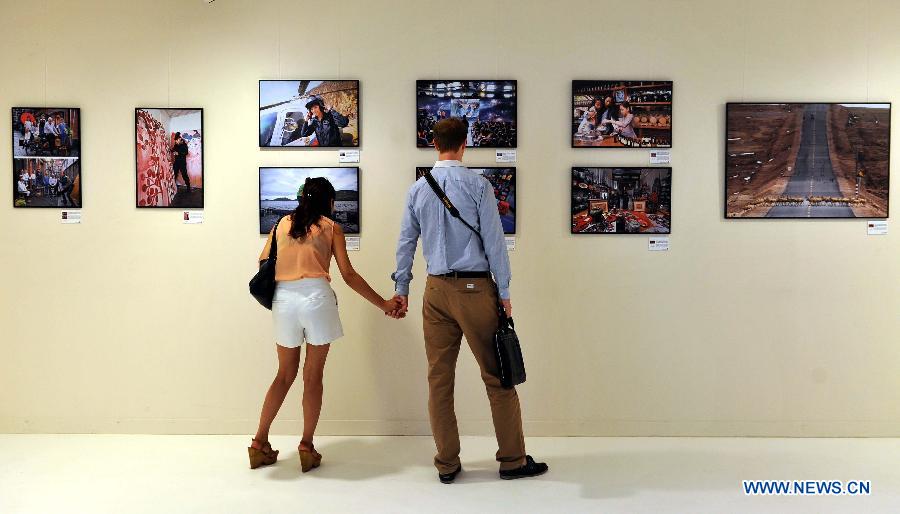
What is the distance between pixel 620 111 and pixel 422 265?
1713mm

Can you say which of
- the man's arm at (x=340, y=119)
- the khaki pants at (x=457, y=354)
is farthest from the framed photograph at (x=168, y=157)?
the khaki pants at (x=457, y=354)

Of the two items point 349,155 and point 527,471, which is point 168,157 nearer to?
point 349,155

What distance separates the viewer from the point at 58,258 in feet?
15.0

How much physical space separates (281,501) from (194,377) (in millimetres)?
1523

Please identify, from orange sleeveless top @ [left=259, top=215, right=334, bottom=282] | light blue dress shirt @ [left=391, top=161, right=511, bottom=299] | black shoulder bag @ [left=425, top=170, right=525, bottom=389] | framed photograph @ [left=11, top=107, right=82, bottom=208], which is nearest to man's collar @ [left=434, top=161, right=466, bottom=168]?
light blue dress shirt @ [left=391, top=161, right=511, bottom=299]

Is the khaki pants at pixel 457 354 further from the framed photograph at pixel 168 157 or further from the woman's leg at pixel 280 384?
the framed photograph at pixel 168 157

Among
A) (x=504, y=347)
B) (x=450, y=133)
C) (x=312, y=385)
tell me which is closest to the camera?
(x=504, y=347)

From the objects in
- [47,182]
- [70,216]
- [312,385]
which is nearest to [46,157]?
[47,182]

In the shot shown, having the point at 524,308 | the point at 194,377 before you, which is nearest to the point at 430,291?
the point at 524,308

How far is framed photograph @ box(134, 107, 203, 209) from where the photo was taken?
4.51 metres

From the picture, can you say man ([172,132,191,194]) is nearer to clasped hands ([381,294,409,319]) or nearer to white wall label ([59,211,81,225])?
white wall label ([59,211,81,225])

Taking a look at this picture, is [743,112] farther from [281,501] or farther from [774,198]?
[281,501]

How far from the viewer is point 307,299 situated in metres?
3.78

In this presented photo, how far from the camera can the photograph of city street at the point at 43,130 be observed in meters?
4.50
